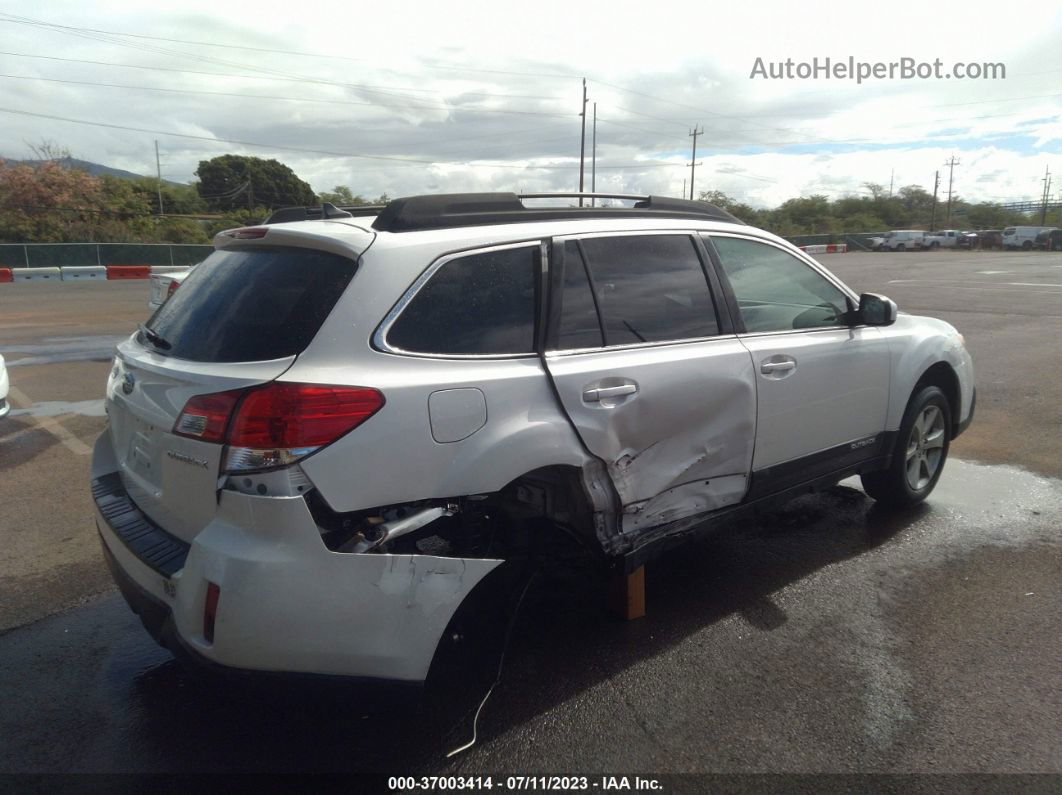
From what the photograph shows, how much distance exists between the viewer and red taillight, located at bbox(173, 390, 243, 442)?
8.32 ft

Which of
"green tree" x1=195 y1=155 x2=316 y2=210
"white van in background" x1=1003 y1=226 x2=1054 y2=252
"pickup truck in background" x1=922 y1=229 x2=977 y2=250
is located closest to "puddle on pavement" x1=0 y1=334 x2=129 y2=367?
"white van in background" x1=1003 y1=226 x2=1054 y2=252

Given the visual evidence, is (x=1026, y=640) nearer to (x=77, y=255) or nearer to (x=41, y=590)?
(x=41, y=590)

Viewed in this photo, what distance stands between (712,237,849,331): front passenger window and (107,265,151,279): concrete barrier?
26.8 metres

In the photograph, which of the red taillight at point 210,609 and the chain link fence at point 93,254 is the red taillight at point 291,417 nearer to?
the red taillight at point 210,609

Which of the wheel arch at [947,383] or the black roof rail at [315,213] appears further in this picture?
the wheel arch at [947,383]

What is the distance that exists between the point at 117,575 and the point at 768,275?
3.29 metres

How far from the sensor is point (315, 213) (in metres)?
3.74

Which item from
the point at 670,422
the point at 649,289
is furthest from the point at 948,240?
the point at 670,422

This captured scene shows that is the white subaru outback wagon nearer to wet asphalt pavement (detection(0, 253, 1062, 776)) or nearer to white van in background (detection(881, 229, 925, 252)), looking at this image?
wet asphalt pavement (detection(0, 253, 1062, 776))

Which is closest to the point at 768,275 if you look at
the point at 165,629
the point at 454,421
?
the point at 454,421

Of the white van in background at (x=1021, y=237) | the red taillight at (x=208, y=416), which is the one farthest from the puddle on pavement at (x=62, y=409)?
the white van in background at (x=1021, y=237)

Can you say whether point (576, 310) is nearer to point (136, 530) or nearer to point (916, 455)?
point (136, 530)

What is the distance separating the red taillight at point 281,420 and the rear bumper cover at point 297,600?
134 mm

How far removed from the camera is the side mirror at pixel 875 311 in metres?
4.46
